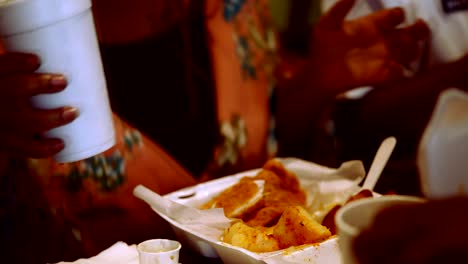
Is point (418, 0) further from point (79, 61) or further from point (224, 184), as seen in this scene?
point (79, 61)

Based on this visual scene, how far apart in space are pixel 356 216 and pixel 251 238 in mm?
416

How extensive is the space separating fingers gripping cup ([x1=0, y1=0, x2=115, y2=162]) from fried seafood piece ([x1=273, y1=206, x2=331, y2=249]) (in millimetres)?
303

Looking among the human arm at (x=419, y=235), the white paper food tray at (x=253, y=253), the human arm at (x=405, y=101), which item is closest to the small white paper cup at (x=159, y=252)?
the white paper food tray at (x=253, y=253)

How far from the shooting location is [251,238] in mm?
964

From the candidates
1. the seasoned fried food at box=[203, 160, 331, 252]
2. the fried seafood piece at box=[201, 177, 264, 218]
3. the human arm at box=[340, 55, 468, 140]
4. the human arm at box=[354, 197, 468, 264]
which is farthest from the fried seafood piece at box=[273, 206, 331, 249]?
the human arm at box=[340, 55, 468, 140]

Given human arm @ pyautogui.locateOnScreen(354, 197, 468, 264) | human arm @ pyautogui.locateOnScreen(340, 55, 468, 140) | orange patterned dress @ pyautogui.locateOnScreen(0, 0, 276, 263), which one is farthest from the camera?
human arm @ pyautogui.locateOnScreen(340, 55, 468, 140)

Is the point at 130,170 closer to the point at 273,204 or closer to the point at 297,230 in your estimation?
the point at 273,204

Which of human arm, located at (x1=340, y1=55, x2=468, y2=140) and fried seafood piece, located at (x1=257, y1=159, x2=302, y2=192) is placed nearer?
fried seafood piece, located at (x1=257, y1=159, x2=302, y2=192)

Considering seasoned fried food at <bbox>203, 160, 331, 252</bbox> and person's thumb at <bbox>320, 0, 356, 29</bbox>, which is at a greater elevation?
person's thumb at <bbox>320, 0, 356, 29</bbox>

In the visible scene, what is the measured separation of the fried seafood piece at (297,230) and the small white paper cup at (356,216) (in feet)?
1.26

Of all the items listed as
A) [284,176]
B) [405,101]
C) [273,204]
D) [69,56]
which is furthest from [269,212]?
[405,101]

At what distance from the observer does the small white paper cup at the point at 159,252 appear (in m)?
0.92

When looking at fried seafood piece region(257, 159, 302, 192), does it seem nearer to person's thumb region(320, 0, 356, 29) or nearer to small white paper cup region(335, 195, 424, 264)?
person's thumb region(320, 0, 356, 29)

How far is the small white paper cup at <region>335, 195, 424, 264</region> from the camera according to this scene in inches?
21.0
